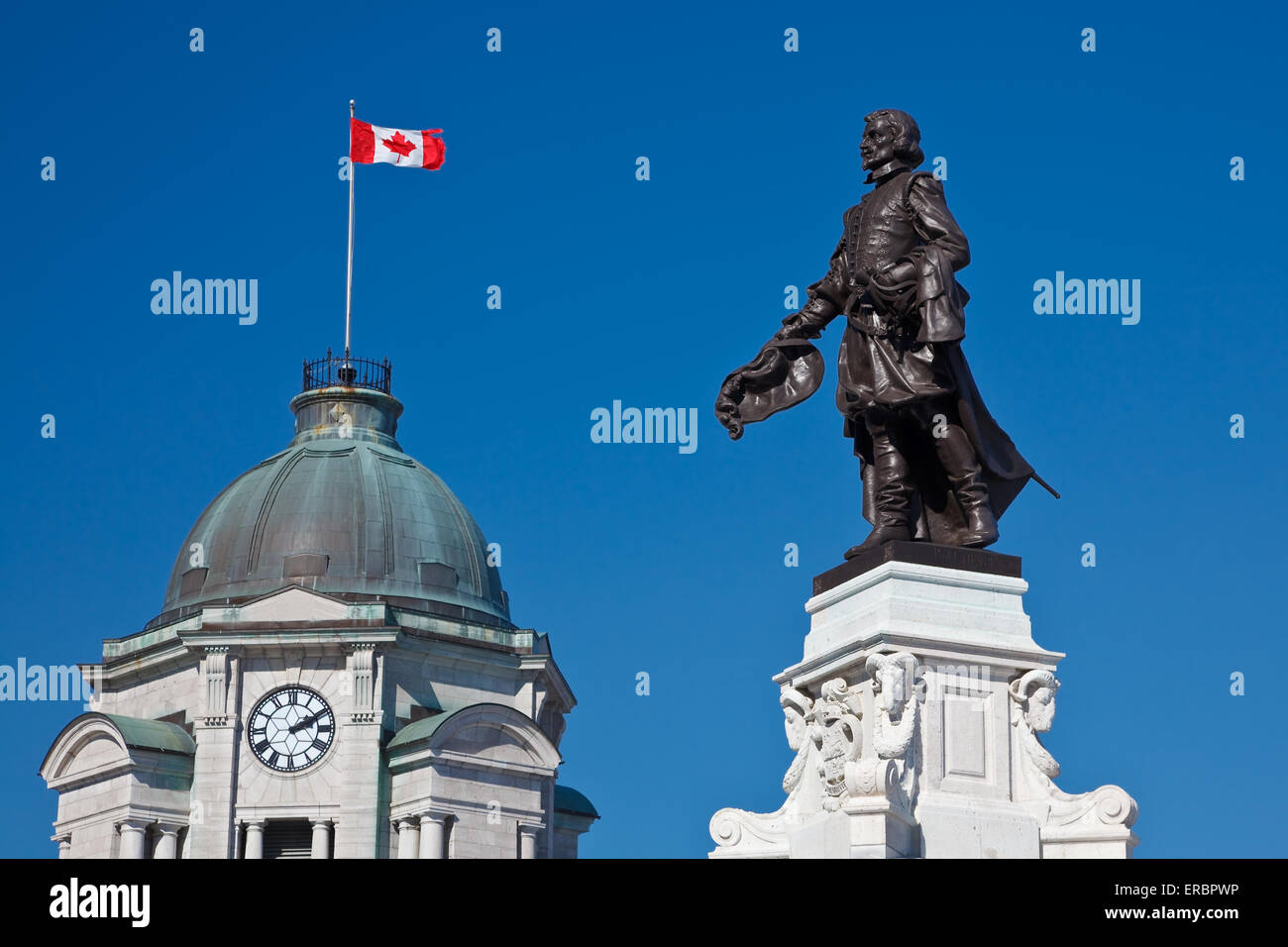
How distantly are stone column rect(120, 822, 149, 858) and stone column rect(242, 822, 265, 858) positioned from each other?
3235mm

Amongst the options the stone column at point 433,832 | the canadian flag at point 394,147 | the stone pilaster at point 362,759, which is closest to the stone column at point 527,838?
the stone column at point 433,832

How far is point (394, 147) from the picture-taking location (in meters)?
82.0

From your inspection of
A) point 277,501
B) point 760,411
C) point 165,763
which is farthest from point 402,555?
point 760,411

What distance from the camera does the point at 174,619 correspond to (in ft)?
273

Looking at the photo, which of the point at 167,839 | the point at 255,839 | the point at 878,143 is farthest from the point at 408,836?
the point at 878,143

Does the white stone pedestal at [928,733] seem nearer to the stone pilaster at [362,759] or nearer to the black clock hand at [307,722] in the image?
the stone pilaster at [362,759]

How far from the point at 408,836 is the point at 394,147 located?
2215 centimetres

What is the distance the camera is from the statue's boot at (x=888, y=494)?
19469 millimetres

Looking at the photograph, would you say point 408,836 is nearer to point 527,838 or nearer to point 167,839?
point 527,838

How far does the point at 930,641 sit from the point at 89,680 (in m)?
69.9

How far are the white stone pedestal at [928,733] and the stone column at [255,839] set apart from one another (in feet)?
202

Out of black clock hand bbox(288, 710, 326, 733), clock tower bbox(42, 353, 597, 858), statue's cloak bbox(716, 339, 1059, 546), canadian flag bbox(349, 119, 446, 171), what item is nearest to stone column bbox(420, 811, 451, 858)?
clock tower bbox(42, 353, 597, 858)
